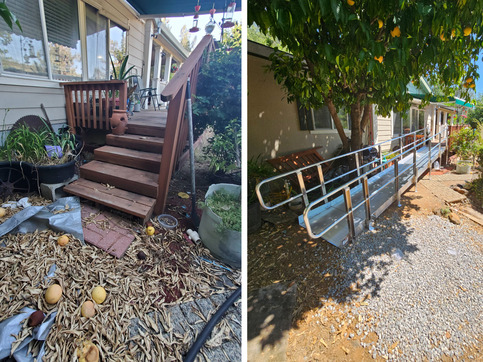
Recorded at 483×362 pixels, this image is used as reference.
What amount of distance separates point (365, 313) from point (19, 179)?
183 centimetres

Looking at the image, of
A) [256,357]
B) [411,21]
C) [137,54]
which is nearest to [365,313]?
[256,357]

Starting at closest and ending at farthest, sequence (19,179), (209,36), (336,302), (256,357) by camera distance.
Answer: (19,179) < (209,36) < (256,357) < (336,302)

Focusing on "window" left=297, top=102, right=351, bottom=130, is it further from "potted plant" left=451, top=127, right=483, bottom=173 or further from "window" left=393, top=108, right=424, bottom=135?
"window" left=393, top=108, right=424, bottom=135

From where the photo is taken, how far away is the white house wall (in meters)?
3.65

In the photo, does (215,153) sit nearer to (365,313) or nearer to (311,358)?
(311,358)

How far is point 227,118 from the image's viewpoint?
38.3 inches

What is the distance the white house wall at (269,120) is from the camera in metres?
3.65

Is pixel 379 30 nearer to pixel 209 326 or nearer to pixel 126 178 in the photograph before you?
pixel 126 178

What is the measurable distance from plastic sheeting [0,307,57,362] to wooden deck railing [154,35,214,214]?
0.40 metres

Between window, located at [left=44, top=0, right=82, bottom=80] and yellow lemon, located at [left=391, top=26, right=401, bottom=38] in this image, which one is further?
yellow lemon, located at [left=391, top=26, right=401, bottom=38]

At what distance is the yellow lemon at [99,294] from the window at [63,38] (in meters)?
0.66

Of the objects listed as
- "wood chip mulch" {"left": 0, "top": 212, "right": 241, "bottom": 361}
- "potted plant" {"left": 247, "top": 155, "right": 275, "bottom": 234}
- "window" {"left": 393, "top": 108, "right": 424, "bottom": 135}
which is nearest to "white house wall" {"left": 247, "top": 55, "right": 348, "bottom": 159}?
"potted plant" {"left": 247, "top": 155, "right": 275, "bottom": 234}

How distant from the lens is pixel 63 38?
2.98ft

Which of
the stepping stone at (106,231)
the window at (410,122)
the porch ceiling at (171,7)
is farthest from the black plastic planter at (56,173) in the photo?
the window at (410,122)
